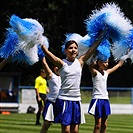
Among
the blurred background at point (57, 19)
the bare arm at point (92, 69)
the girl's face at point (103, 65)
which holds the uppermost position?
the blurred background at point (57, 19)

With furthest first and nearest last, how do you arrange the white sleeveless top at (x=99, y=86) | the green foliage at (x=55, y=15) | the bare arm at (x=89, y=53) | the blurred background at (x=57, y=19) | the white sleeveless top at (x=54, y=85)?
1. the green foliage at (x=55, y=15)
2. the blurred background at (x=57, y=19)
3. the white sleeveless top at (x=54, y=85)
4. the white sleeveless top at (x=99, y=86)
5. the bare arm at (x=89, y=53)

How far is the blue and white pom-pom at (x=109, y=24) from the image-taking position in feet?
26.0

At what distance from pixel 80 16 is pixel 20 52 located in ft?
122

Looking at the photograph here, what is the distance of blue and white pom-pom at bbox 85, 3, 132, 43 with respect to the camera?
7918mm

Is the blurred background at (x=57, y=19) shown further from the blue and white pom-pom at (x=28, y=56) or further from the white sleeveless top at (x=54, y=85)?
the blue and white pom-pom at (x=28, y=56)

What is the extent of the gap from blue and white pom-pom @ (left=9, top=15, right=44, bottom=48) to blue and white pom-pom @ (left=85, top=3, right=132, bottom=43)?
39.8 inches

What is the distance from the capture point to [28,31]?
24.1 ft

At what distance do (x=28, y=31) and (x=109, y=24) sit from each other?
1.32 meters

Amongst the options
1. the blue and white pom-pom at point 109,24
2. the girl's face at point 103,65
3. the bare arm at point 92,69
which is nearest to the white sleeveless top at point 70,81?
the blue and white pom-pom at point 109,24

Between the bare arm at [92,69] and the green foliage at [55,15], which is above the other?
the green foliage at [55,15]

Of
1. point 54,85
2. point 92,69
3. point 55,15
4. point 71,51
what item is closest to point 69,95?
point 71,51

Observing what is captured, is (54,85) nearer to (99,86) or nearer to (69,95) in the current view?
(99,86)

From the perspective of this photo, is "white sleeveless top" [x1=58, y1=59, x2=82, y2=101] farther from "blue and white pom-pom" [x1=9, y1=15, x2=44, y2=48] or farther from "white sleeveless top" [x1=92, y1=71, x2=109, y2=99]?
"white sleeveless top" [x1=92, y1=71, x2=109, y2=99]

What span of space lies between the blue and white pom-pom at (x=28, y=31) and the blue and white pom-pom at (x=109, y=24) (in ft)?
3.32
